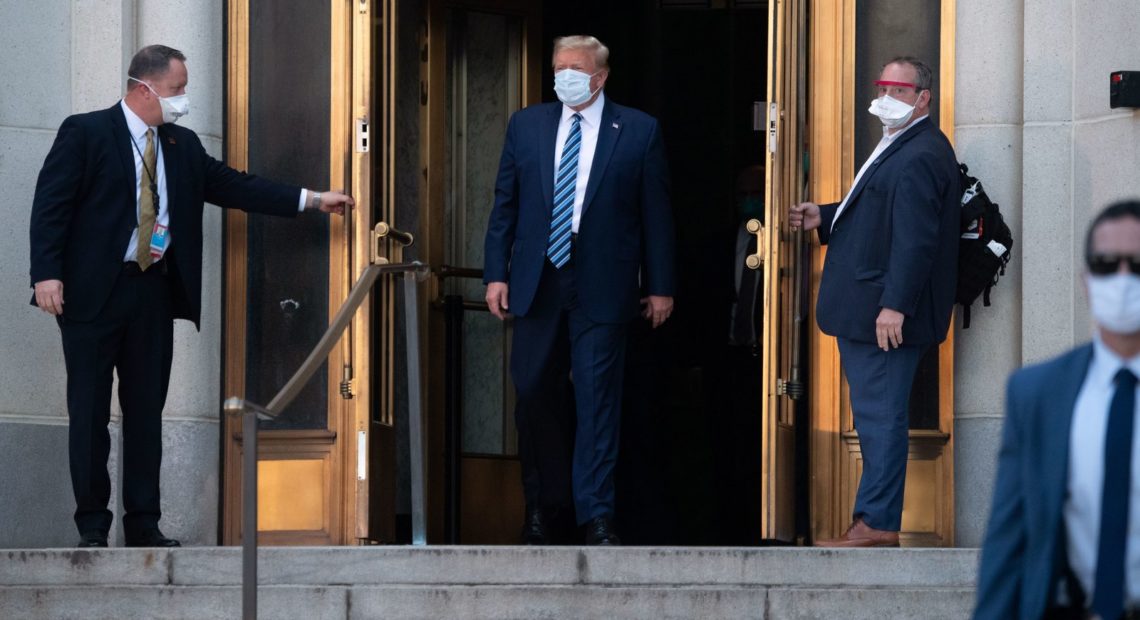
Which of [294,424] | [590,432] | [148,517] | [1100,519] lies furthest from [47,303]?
[1100,519]

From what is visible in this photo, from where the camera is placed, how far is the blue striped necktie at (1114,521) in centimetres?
421

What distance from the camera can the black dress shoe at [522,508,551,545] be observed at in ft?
28.6

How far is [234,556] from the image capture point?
24.7 ft

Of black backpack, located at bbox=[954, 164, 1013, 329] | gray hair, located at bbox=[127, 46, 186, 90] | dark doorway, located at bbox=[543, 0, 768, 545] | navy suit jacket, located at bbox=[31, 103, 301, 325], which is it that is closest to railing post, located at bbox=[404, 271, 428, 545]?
navy suit jacket, located at bbox=[31, 103, 301, 325]

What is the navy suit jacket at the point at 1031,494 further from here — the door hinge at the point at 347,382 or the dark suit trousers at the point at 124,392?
the door hinge at the point at 347,382

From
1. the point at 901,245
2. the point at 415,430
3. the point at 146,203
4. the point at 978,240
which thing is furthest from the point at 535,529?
the point at 978,240

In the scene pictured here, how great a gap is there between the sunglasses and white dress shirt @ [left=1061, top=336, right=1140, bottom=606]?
→ 148 mm

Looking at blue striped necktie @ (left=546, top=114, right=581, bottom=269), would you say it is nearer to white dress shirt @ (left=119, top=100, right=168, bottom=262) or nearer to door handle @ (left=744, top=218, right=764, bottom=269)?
door handle @ (left=744, top=218, right=764, bottom=269)

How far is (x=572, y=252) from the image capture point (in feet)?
28.3

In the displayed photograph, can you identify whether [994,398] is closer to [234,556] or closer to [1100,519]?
[234,556]

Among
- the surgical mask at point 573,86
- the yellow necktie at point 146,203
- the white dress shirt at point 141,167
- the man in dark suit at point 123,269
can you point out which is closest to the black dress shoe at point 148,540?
the man in dark suit at point 123,269

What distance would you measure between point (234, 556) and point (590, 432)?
1613 millimetres

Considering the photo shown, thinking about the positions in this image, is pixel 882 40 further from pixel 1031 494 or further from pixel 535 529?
pixel 1031 494

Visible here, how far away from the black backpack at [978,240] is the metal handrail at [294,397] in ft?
7.00
